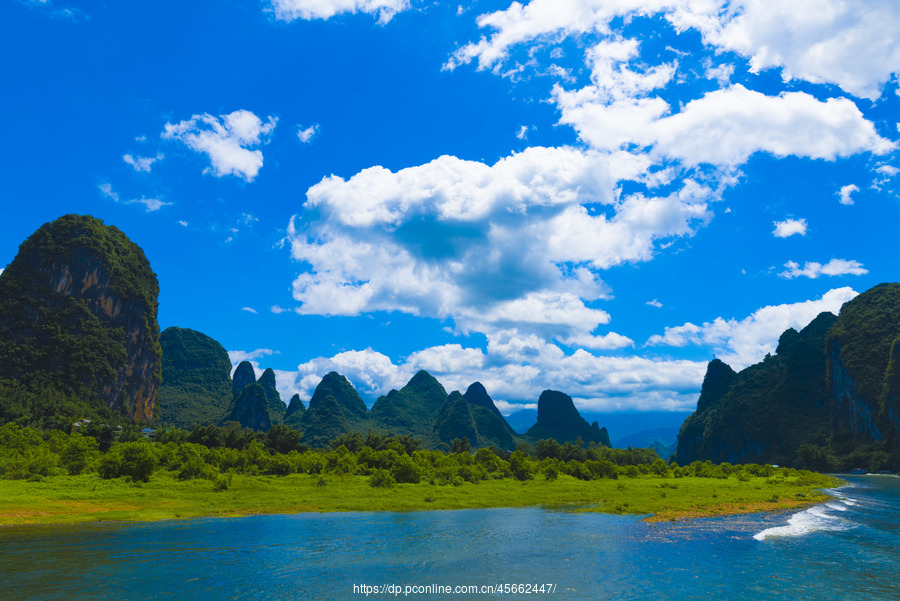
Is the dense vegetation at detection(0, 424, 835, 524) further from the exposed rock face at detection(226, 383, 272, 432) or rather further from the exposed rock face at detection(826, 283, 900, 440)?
the exposed rock face at detection(826, 283, 900, 440)

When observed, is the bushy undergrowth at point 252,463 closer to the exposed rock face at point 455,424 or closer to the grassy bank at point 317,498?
the grassy bank at point 317,498

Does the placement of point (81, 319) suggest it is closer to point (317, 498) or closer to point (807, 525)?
point (317, 498)

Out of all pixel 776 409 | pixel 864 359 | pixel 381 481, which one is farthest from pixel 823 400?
pixel 381 481

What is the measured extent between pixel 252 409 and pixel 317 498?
12262 cm

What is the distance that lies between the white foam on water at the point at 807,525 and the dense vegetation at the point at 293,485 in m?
3.87

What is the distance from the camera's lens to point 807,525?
32.5m

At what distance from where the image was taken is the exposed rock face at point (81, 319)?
97538mm

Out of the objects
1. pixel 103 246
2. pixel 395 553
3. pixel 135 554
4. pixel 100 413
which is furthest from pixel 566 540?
pixel 103 246

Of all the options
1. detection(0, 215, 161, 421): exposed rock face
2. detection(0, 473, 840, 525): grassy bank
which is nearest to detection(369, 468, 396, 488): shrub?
detection(0, 473, 840, 525): grassy bank

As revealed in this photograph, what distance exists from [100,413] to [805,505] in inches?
4337

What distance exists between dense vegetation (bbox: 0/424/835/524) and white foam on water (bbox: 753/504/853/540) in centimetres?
387

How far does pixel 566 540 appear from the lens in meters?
26.8

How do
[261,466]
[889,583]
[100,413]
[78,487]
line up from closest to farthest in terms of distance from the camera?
[889,583]
[78,487]
[261,466]
[100,413]

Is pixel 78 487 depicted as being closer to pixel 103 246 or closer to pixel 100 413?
pixel 100 413
